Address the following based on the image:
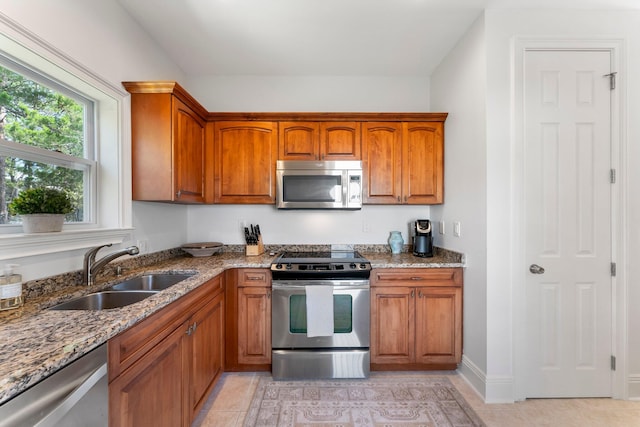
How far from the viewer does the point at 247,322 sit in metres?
2.32

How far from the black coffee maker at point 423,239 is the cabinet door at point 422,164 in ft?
0.73

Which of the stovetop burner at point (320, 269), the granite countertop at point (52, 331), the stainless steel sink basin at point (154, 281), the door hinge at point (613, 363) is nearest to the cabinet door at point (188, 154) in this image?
the stainless steel sink basin at point (154, 281)

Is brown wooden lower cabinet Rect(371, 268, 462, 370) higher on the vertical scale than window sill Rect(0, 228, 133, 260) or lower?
lower

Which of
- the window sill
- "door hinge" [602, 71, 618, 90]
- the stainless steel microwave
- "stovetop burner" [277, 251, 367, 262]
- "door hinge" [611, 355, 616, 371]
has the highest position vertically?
"door hinge" [602, 71, 618, 90]

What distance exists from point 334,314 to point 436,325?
0.87 meters

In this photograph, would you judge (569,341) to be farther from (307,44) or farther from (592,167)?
(307,44)

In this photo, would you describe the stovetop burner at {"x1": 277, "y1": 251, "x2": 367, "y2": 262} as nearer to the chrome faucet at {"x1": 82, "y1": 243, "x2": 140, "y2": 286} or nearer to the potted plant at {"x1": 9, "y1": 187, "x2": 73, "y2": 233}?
the chrome faucet at {"x1": 82, "y1": 243, "x2": 140, "y2": 286}

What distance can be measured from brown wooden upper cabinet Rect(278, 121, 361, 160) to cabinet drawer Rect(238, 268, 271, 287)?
1088 mm

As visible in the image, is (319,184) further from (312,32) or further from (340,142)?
(312,32)

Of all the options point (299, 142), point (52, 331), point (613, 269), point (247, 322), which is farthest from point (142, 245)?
point (613, 269)

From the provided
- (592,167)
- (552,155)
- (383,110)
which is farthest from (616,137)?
(383,110)

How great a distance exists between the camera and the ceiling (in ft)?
6.45

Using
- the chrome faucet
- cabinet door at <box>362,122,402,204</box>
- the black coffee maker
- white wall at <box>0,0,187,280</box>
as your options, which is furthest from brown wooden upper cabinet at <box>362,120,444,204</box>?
the chrome faucet

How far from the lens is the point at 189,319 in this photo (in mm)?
1648
